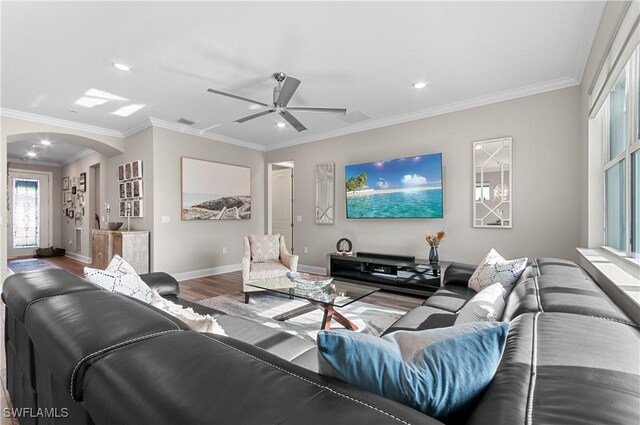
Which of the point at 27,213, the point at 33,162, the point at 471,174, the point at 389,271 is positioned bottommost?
the point at 389,271

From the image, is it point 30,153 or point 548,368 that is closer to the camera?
point 548,368

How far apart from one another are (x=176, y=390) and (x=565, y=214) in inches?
161

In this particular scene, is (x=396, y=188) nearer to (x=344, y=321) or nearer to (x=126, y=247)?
(x=344, y=321)

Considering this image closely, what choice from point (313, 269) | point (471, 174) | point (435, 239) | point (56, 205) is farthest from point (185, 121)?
point (56, 205)

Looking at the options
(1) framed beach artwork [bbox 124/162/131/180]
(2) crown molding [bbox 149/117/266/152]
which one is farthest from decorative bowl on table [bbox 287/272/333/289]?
(1) framed beach artwork [bbox 124/162/131/180]

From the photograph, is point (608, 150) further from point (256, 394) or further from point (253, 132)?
point (253, 132)

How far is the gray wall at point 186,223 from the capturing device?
4.71 metres

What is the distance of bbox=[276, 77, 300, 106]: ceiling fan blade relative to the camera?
2.60m

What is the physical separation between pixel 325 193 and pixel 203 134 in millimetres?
2378

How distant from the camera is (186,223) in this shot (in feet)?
16.7

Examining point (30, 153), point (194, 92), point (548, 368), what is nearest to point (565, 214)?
point (548, 368)

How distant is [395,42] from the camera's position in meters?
2.57

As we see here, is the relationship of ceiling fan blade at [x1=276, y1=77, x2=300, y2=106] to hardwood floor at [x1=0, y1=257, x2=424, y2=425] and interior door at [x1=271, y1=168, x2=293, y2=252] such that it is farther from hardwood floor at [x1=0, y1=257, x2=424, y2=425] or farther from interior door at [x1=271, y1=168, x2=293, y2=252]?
interior door at [x1=271, y1=168, x2=293, y2=252]

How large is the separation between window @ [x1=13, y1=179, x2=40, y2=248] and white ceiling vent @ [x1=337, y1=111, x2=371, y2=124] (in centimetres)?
857
